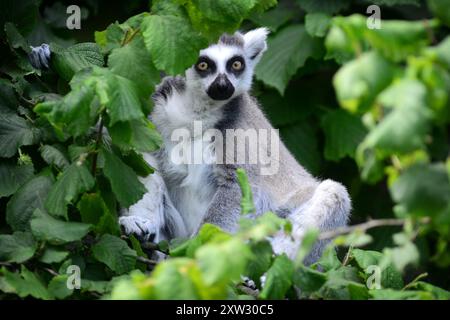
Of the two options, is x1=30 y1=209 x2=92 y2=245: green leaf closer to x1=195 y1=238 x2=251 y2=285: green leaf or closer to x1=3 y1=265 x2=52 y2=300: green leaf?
x1=3 y1=265 x2=52 y2=300: green leaf

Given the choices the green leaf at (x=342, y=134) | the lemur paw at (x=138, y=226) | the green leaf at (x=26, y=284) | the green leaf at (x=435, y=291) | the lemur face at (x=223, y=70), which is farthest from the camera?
the green leaf at (x=342, y=134)

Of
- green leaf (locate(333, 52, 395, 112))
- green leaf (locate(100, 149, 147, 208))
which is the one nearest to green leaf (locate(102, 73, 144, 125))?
green leaf (locate(100, 149, 147, 208))

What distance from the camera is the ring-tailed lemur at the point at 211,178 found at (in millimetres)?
6145

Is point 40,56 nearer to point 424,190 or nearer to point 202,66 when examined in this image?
point 202,66

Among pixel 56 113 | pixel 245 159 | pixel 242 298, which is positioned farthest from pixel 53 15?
pixel 242 298

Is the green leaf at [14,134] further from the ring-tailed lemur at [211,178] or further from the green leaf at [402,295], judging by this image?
the green leaf at [402,295]

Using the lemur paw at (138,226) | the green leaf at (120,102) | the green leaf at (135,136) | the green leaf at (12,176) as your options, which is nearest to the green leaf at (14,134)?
the green leaf at (12,176)

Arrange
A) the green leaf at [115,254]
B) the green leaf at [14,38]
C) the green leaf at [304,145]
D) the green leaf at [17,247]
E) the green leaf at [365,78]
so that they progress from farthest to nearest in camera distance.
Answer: the green leaf at [304,145]
the green leaf at [14,38]
the green leaf at [115,254]
the green leaf at [17,247]
the green leaf at [365,78]

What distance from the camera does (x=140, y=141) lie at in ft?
14.7

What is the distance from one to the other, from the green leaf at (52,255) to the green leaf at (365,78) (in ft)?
6.50

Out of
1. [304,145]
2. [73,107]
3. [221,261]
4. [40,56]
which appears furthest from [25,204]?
[304,145]

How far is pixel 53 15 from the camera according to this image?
7.11m

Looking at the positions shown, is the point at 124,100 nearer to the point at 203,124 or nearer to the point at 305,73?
the point at 203,124

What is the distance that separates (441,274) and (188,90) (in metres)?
3.31
